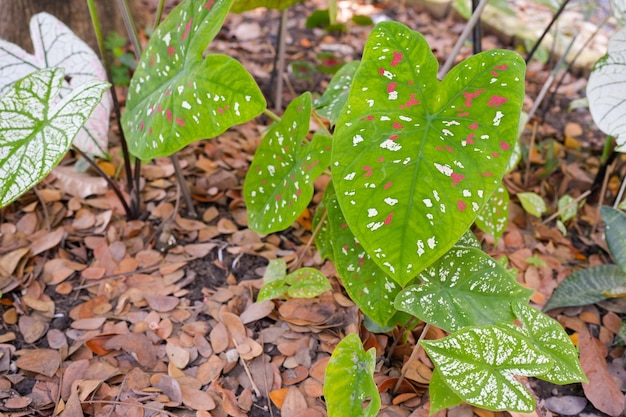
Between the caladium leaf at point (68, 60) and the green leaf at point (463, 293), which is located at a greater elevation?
the caladium leaf at point (68, 60)

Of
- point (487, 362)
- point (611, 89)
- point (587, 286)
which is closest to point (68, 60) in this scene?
point (487, 362)

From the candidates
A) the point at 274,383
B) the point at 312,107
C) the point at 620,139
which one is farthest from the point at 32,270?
the point at 620,139

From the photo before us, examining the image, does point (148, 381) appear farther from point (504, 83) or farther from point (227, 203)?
point (504, 83)

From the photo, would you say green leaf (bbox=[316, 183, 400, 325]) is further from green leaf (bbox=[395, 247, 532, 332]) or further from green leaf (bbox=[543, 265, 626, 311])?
green leaf (bbox=[543, 265, 626, 311])

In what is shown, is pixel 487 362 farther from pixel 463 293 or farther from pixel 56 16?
pixel 56 16

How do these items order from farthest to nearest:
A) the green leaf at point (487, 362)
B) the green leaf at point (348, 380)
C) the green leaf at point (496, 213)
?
the green leaf at point (496, 213) → the green leaf at point (348, 380) → the green leaf at point (487, 362)

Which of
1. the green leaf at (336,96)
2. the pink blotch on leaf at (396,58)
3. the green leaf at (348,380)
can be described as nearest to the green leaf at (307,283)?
the green leaf at (348,380)

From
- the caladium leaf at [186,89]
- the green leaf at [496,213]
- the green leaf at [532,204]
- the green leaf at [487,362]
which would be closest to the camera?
the green leaf at [487,362]

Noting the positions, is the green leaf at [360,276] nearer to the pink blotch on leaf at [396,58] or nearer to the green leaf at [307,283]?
the green leaf at [307,283]
